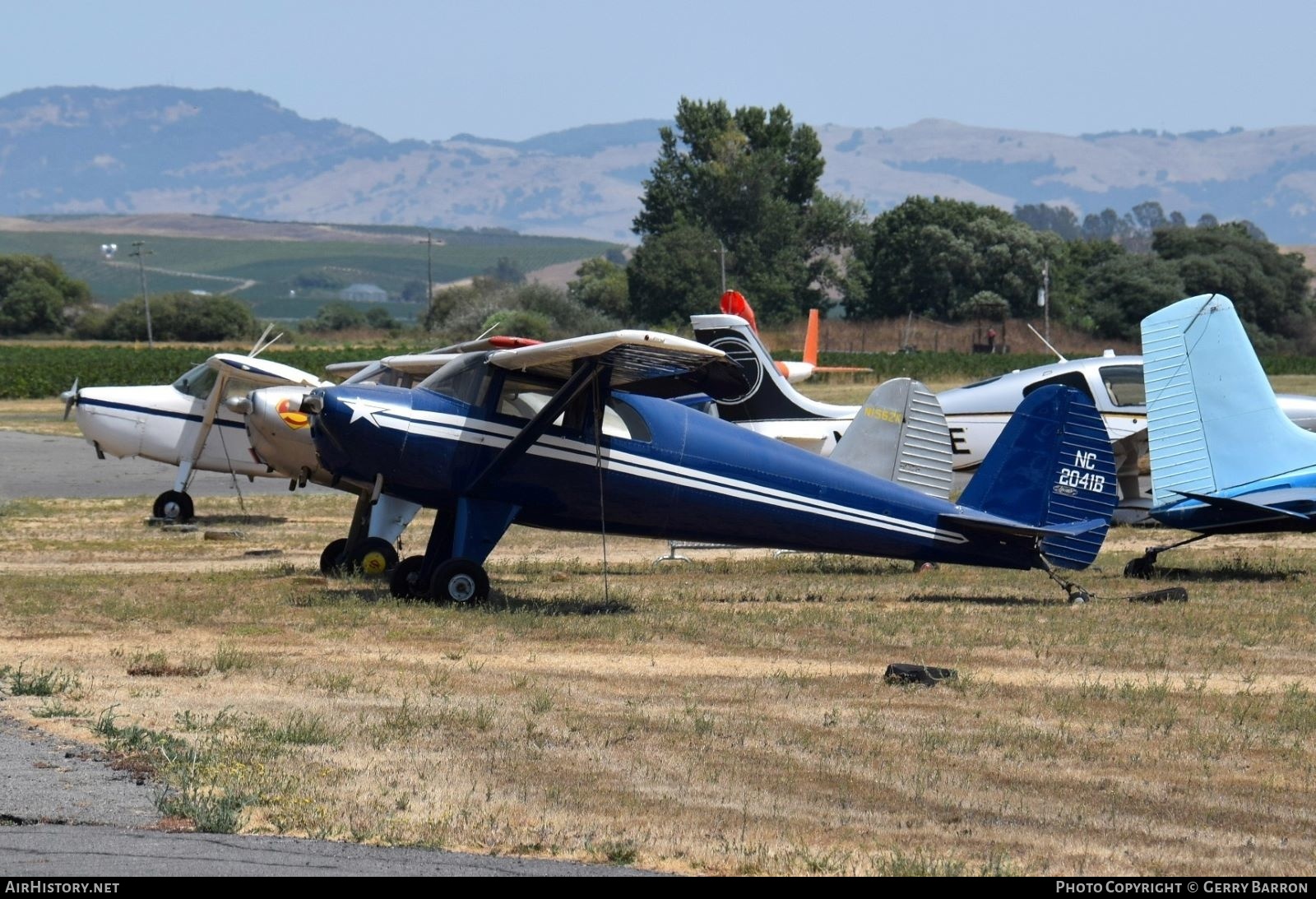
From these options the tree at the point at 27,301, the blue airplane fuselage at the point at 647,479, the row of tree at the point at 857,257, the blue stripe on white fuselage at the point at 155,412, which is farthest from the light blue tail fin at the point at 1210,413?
the tree at the point at 27,301

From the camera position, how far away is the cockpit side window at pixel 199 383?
835 inches

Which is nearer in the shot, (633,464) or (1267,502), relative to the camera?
(633,464)

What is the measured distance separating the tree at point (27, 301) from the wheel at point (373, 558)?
97.3m

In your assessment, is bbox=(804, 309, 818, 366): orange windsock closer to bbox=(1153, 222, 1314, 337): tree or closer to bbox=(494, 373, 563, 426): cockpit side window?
bbox=(494, 373, 563, 426): cockpit side window

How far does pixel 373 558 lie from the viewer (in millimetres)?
15883

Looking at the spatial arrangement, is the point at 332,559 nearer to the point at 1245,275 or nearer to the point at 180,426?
the point at 180,426

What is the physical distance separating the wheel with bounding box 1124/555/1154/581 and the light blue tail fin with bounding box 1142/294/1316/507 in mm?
688

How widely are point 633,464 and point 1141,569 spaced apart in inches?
221

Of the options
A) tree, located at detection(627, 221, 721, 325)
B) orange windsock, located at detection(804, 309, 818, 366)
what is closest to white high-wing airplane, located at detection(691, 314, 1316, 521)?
orange windsock, located at detection(804, 309, 818, 366)

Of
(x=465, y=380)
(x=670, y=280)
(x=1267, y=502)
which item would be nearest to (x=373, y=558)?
(x=465, y=380)

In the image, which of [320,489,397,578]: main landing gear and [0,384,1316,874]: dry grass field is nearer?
[0,384,1316,874]: dry grass field

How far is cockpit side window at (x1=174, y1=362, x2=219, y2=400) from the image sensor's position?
69.6 feet
